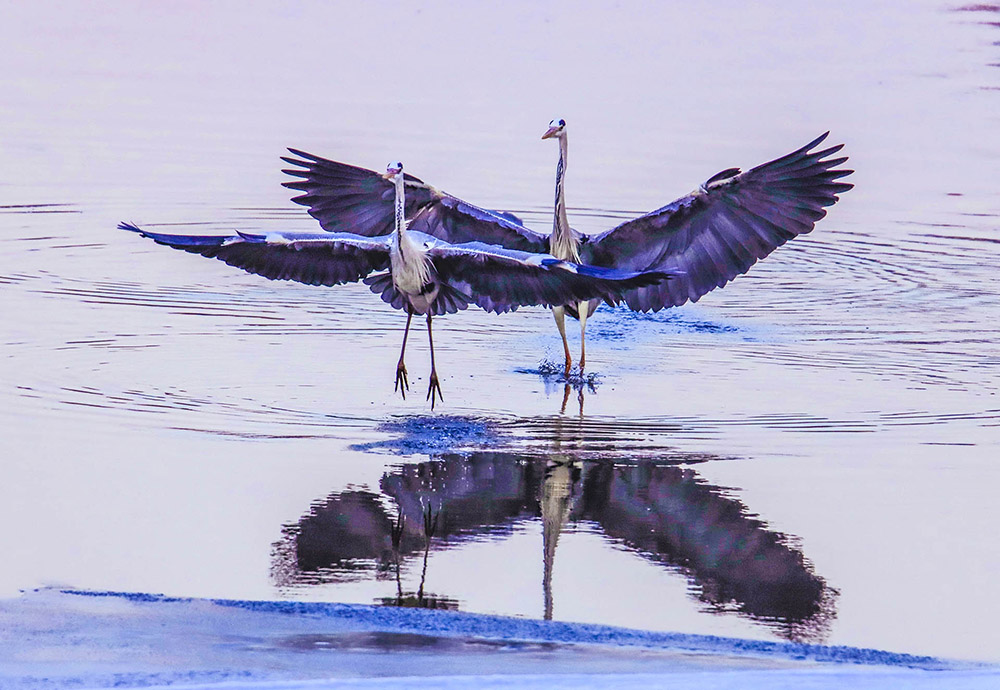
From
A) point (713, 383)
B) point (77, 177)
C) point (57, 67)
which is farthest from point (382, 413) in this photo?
point (57, 67)

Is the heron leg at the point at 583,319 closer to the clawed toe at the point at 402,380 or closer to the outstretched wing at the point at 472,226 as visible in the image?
the outstretched wing at the point at 472,226

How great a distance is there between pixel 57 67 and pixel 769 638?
57.6ft

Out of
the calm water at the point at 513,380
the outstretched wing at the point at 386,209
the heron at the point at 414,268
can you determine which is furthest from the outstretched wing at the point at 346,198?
the heron at the point at 414,268

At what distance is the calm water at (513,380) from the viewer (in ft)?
22.5

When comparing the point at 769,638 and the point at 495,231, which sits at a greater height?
the point at 495,231

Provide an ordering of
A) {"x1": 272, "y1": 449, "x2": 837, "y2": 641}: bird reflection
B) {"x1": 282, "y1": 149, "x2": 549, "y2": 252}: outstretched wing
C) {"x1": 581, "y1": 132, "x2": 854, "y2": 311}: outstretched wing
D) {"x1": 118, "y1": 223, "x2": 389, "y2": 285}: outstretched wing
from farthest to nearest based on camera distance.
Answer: {"x1": 282, "y1": 149, "x2": 549, "y2": 252}: outstretched wing
{"x1": 581, "y1": 132, "x2": 854, "y2": 311}: outstretched wing
{"x1": 118, "y1": 223, "x2": 389, "y2": 285}: outstretched wing
{"x1": 272, "y1": 449, "x2": 837, "y2": 641}: bird reflection

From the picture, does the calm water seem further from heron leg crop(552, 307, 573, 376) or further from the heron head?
the heron head

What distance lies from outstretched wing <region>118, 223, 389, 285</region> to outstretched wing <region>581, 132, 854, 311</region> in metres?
1.55

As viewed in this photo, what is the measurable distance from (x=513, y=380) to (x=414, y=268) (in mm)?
921

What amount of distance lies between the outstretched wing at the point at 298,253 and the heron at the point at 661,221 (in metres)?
1.01

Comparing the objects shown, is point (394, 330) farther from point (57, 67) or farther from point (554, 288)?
point (57, 67)

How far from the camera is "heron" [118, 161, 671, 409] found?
9.27 metres

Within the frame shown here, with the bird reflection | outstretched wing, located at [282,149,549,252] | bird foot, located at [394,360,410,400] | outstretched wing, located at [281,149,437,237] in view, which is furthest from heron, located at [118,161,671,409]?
outstretched wing, located at [281,149,437,237]

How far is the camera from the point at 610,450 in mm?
8641
